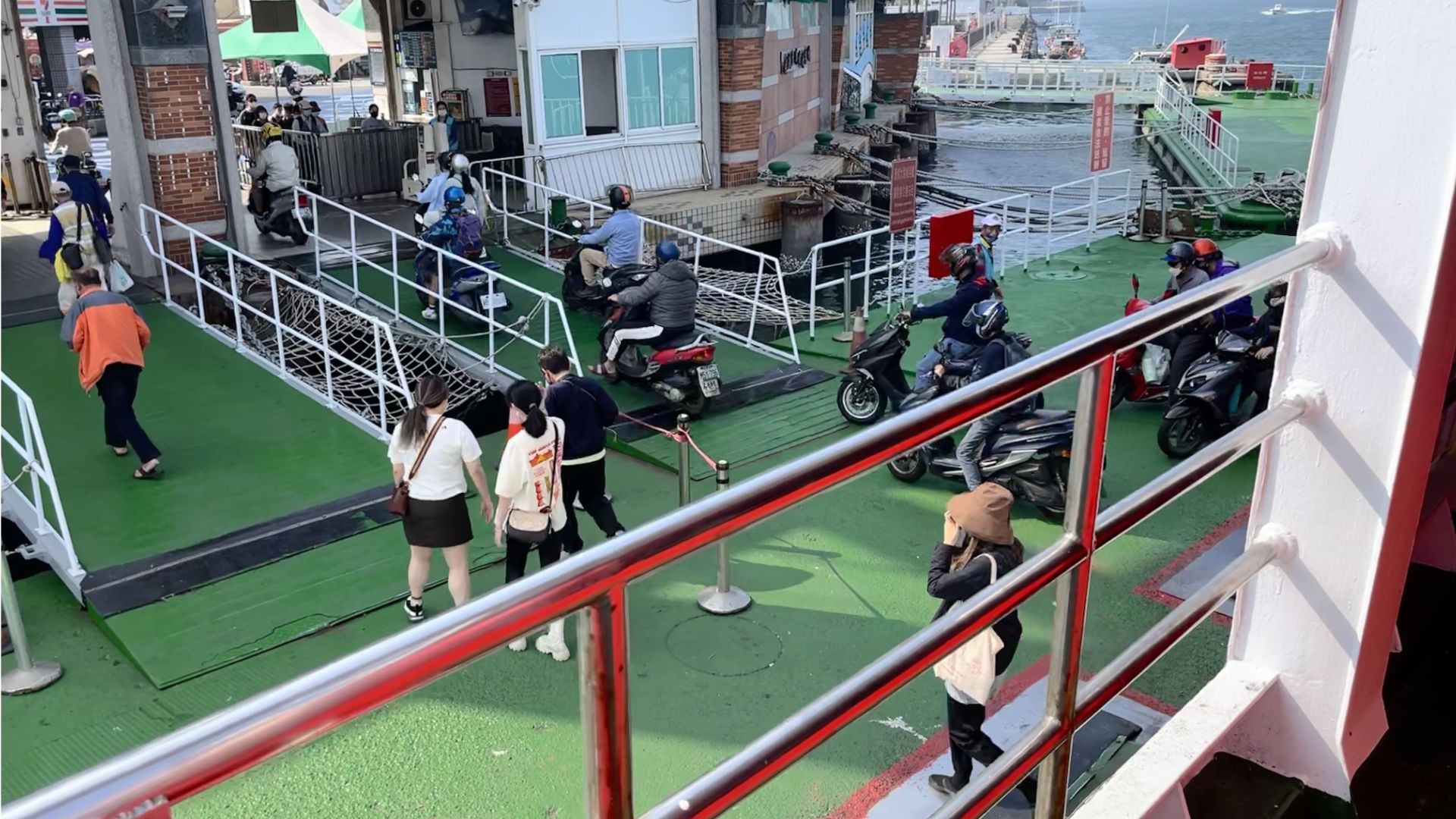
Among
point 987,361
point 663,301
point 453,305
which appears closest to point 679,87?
point 453,305

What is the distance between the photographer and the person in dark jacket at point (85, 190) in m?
10.8

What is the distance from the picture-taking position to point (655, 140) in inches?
742

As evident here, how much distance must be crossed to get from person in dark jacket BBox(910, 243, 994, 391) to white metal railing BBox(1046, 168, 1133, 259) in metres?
6.14

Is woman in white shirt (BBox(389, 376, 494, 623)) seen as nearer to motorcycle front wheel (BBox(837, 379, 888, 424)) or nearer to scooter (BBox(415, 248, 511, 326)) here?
motorcycle front wheel (BBox(837, 379, 888, 424))

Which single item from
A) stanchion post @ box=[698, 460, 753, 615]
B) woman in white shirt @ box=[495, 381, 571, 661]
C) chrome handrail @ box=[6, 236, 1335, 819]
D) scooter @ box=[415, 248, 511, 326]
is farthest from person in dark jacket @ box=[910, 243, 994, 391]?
chrome handrail @ box=[6, 236, 1335, 819]

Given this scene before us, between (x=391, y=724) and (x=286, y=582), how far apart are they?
6.28 feet

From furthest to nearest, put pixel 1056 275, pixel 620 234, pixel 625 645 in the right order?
1. pixel 1056 275
2. pixel 620 234
3. pixel 625 645

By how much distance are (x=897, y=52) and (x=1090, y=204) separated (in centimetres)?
1978

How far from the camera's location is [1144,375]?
9578mm

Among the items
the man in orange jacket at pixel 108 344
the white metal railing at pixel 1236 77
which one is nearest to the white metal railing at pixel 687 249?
the man in orange jacket at pixel 108 344

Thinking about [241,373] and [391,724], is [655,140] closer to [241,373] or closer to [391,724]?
[241,373]

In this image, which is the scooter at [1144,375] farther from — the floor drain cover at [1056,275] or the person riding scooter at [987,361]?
the floor drain cover at [1056,275]

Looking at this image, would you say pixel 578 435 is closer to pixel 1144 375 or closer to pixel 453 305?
pixel 453 305

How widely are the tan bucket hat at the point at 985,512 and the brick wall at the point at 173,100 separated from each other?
11.6 m
